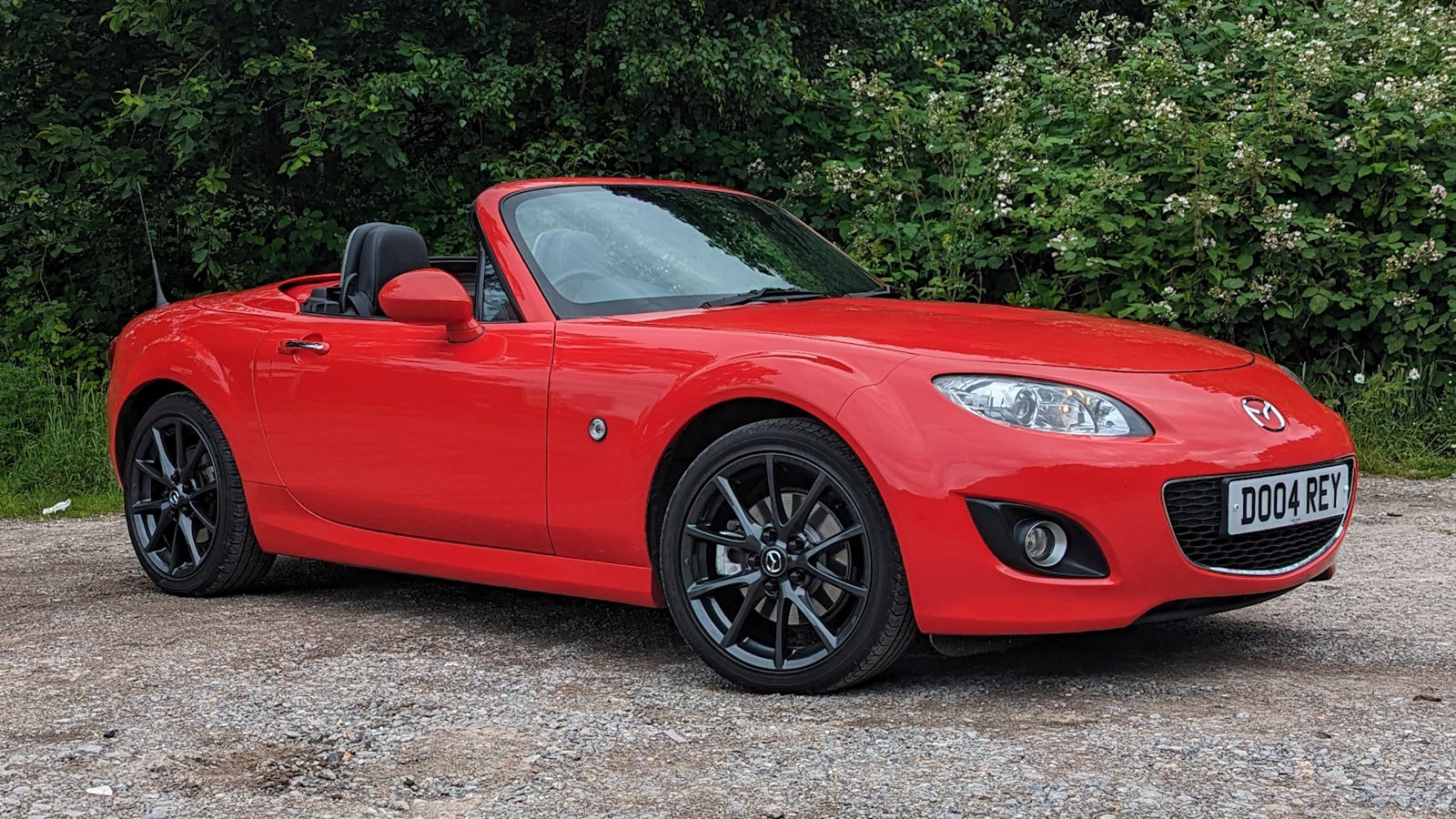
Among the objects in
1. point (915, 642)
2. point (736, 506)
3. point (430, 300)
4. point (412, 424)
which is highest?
point (430, 300)

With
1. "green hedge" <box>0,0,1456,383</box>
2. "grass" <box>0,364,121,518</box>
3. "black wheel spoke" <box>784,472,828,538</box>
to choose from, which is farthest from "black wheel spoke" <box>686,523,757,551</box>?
"grass" <box>0,364,121,518</box>

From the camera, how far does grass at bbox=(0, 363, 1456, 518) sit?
26.0 ft

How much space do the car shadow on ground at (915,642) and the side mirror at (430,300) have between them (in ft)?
3.26

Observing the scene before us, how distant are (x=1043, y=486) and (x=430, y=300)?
1.91 metres

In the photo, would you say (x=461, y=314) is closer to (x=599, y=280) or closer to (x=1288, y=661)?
(x=599, y=280)

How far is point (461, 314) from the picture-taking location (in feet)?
15.0

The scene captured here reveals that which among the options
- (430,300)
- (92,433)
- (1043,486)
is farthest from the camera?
(92,433)

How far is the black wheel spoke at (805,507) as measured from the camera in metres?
3.80

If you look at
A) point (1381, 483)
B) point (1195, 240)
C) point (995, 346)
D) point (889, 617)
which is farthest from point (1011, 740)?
point (1195, 240)

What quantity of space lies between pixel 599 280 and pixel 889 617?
58.8 inches

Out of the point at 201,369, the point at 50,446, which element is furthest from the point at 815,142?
the point at 201,369

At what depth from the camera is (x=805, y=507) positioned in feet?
12.6

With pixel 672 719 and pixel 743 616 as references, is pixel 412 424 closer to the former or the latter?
pixel 743 616

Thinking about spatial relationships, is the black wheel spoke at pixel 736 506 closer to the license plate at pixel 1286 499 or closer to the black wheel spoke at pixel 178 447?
the license plate at pixel 1286 499
